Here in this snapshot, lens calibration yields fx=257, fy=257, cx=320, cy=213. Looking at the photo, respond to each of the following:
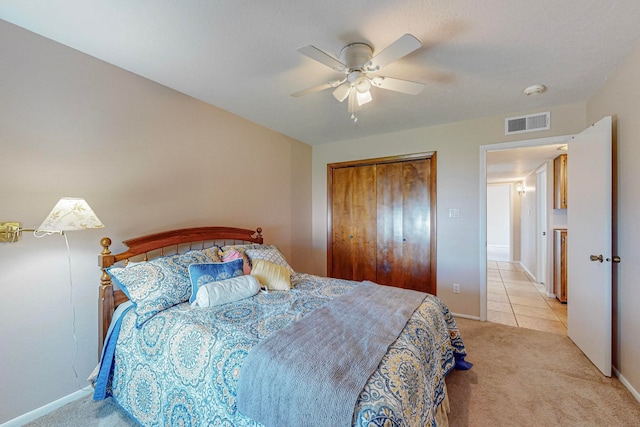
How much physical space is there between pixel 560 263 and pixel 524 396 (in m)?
Answer: 2.87

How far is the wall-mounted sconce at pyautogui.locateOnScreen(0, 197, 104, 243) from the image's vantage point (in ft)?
4.94

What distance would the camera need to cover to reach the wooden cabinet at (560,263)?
3689mm

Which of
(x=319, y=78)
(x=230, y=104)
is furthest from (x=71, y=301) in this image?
(x=319, y=78)

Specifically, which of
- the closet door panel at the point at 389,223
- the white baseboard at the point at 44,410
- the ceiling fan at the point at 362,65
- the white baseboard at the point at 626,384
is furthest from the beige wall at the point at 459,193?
the white baseboard at the point at 44,410

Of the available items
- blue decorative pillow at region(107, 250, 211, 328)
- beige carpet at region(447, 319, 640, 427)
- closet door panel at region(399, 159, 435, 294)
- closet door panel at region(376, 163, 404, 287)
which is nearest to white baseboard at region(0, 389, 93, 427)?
blue decorative pillow at region(107, 250, 211, 328)

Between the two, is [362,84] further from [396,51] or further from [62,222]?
[62,222]

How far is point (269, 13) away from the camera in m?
1.52

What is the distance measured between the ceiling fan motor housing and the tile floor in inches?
130

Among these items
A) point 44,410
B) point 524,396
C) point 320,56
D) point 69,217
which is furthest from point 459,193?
point 44,410

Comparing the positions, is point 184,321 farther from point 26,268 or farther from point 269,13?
point 269,13

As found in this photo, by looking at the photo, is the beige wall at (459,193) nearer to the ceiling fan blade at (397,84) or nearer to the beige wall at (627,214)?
the beige wall at (627,214)

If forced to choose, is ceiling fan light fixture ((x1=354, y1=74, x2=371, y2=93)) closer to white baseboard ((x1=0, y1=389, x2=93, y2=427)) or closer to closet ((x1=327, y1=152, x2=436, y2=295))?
closet ((x1=327, y1=152, x2=436, y2=295))

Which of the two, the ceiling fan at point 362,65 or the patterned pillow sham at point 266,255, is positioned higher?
the ceiling fan at point 362,65

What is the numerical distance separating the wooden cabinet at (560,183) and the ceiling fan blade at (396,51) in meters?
3.91
